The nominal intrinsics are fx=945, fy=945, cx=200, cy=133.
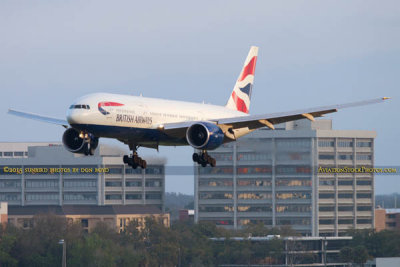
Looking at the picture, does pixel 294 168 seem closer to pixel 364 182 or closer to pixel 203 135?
pixel 203 135

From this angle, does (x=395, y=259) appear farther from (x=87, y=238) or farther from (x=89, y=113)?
(x=89, y=113)

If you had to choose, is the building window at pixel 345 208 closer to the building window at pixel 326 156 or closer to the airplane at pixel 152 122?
the building window at pixel 326 156

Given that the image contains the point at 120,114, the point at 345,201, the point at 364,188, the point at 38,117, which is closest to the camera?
the point at 120,114

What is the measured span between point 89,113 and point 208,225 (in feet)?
336

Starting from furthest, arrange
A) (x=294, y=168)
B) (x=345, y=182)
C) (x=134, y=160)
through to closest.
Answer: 1. (x=345, y=182)
2. (x=294, y=168)
3. (x=134, y=160)

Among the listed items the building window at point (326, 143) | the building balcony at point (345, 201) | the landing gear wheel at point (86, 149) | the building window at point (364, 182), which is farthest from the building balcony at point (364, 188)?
the landing gear wheel at point (86, 149)

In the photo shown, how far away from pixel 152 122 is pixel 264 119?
9.83 meters

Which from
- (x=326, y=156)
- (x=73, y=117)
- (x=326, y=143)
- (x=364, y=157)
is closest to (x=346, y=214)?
(x=364, y=157)

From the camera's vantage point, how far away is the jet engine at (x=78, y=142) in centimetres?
7606

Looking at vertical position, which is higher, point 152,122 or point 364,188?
point 152,122

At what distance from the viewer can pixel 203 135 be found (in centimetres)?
7719

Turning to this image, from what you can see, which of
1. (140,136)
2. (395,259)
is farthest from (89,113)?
(395,259)

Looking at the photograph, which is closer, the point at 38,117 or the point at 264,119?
the point at 264,119

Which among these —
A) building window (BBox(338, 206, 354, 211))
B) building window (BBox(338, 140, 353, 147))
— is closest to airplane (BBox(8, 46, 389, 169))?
building window (BBox(338, 140, 353, 147))
